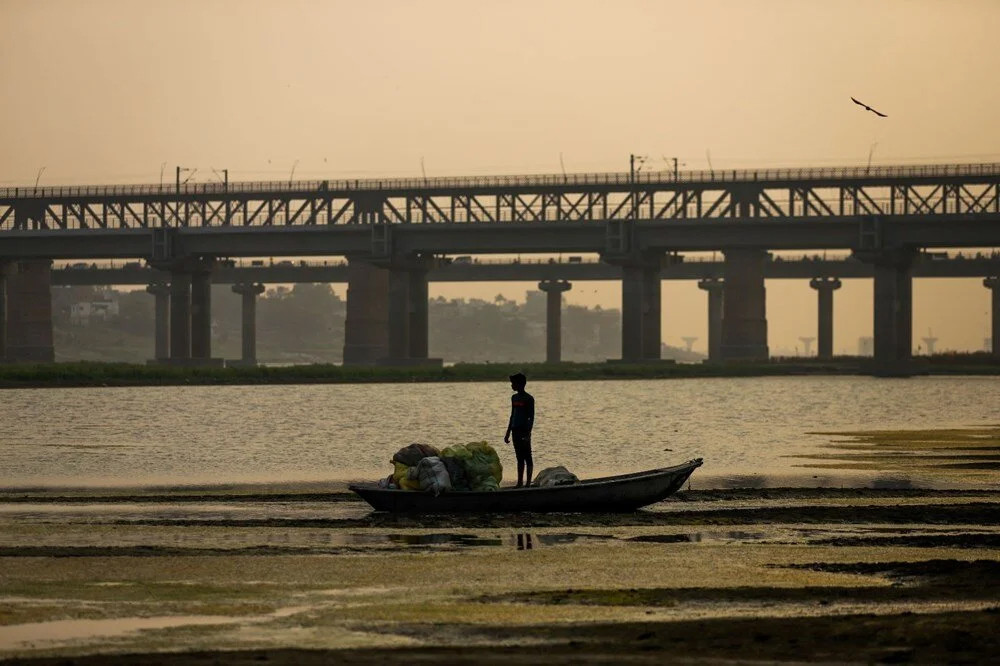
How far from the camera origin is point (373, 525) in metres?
29.0

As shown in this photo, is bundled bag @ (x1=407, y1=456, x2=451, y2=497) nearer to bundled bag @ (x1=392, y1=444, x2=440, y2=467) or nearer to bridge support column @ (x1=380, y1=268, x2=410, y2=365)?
bundled bag @ (x1=392, y1=444, x2=440, y2=467)

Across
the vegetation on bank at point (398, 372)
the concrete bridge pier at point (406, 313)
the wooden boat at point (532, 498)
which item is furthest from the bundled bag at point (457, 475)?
the concrete bridge pier at point (406, 313)

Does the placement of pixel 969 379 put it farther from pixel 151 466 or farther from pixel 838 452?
pixel 151 466

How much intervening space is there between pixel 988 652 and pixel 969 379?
136 meters

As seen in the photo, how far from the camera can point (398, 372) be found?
144125 millimetres

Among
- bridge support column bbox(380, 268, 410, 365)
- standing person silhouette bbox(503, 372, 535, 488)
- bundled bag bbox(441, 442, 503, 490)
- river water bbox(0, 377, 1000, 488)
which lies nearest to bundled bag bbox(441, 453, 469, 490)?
bundled bag bbox(441, 442, 503, 490)

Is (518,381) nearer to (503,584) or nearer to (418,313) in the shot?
(503,584)

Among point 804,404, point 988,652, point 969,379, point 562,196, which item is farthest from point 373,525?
point 562,196

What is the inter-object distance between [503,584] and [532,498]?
838 cm

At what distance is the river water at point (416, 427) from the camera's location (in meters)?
43.2

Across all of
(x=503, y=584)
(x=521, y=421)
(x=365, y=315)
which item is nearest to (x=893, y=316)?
(x=365, y=315)

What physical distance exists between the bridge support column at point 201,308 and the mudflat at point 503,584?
13512 centimetres

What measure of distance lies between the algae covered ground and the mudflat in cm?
5

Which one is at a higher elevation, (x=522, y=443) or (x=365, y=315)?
(x=365, y=315)
